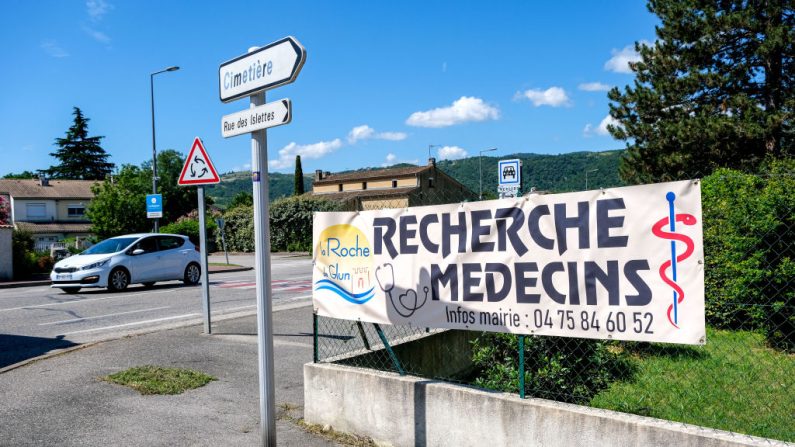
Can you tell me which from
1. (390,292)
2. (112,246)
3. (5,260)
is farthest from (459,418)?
(5,260)

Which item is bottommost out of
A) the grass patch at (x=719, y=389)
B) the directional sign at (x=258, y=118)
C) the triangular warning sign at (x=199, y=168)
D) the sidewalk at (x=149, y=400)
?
the grass patch at (x=719, y=389)

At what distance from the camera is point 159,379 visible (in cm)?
648

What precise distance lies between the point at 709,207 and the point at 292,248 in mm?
36946

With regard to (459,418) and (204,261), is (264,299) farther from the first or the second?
(204,261)

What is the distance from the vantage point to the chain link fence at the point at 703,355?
221 inches

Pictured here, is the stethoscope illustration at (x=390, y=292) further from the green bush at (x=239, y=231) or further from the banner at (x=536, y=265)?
the green bush at (x=239, y=231)

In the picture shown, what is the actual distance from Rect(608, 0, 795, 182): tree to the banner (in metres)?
19.0

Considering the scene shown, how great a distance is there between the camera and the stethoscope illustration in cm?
495

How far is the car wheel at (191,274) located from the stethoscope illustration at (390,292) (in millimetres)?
14344

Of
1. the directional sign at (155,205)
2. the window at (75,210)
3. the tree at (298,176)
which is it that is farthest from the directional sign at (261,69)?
the tree at (298,176)

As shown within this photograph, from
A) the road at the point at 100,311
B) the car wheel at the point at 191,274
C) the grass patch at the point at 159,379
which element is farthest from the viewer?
the car wheel at the point at 191,274

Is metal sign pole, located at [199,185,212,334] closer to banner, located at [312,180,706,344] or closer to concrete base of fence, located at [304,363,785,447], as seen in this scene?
banner, located at [312,180,706,344]

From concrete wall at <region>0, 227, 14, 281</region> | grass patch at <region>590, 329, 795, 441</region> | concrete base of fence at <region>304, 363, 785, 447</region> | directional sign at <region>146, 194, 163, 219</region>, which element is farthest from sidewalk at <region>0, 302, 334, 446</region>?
concrete wall at <region>0, 227, 14, 281</region>

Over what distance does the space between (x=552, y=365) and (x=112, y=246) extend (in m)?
14.4
